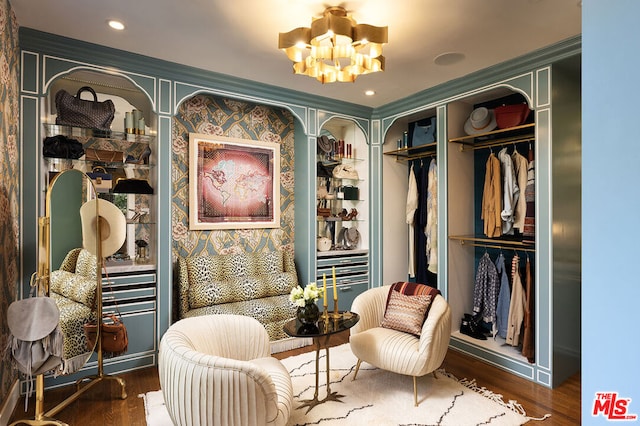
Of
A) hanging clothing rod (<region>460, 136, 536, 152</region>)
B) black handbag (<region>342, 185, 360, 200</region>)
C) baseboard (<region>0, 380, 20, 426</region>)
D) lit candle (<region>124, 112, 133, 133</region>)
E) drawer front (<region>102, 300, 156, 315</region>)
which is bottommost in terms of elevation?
baseboard (<region>0, 380, 20, 426</region>)

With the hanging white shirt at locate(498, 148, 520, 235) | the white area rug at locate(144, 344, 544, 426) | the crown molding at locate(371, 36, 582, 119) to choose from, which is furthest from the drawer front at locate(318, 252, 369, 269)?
the crown molding at locate(371, 36, 582, 119)

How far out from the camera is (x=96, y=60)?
2.96 metres

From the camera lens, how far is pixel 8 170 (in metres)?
2.41

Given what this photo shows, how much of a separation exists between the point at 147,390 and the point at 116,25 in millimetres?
2690

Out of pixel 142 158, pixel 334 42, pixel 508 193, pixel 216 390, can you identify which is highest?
pixel 334 42

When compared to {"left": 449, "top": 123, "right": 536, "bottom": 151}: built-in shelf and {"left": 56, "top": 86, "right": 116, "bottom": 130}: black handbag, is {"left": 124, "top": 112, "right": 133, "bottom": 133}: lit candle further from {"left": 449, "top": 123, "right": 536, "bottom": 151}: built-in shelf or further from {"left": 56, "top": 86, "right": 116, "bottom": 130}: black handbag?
{"left": 449, "top": 123, "right": 536, "bottom": 151}: built-in shelf

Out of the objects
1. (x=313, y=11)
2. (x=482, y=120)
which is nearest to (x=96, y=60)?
(x=313, y=11)

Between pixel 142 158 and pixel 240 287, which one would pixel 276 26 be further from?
pixel 240 287

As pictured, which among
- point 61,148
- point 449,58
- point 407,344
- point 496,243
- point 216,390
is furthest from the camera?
point 496,243

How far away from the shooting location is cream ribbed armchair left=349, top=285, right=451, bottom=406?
101 inches

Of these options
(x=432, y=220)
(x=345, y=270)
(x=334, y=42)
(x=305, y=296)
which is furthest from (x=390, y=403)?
(x=334, y=42)

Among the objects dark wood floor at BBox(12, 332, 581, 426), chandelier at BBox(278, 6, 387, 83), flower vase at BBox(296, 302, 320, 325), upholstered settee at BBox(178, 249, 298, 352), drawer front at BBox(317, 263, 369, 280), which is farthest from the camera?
drawer front at BBox(317, 263, 369, 280)

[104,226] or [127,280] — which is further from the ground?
[104,226]

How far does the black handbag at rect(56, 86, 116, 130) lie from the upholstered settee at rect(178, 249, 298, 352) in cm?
141
